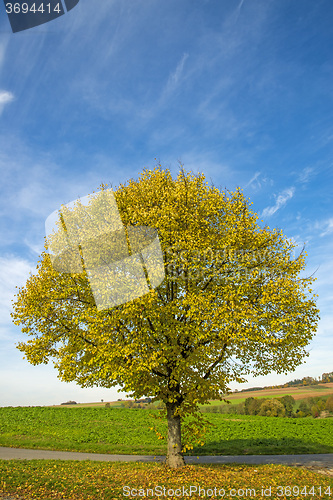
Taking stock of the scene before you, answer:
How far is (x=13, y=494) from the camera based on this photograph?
1197 centimetres

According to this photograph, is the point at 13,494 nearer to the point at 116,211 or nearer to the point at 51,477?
the point at 51,477

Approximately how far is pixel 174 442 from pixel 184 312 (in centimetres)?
688

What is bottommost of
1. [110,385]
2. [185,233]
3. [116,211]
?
[110,385]

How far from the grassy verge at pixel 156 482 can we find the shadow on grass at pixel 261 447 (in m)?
7.56

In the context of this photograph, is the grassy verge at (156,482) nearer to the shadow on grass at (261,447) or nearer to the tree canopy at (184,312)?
the tree canopy at (184,312)

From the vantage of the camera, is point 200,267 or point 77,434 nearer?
point 200,267

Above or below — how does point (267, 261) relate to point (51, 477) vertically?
above

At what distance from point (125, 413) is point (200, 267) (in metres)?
33.9

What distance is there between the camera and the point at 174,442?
17125 mm

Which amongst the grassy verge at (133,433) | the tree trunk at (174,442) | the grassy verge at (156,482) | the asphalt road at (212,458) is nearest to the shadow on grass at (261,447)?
the grassy verge at (133,433)

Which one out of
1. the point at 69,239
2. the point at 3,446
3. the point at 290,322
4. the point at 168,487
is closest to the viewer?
the point at 168,487

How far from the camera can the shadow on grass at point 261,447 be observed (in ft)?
80.5

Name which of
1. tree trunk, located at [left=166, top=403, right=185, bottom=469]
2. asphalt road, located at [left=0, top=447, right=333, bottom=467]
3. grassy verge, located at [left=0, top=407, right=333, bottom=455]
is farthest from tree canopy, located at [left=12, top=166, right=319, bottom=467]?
grassy verge, located at [left=0, top=407, right=333, bottom=455]

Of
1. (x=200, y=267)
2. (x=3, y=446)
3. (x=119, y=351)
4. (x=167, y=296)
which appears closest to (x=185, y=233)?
(x=200, y=267)
